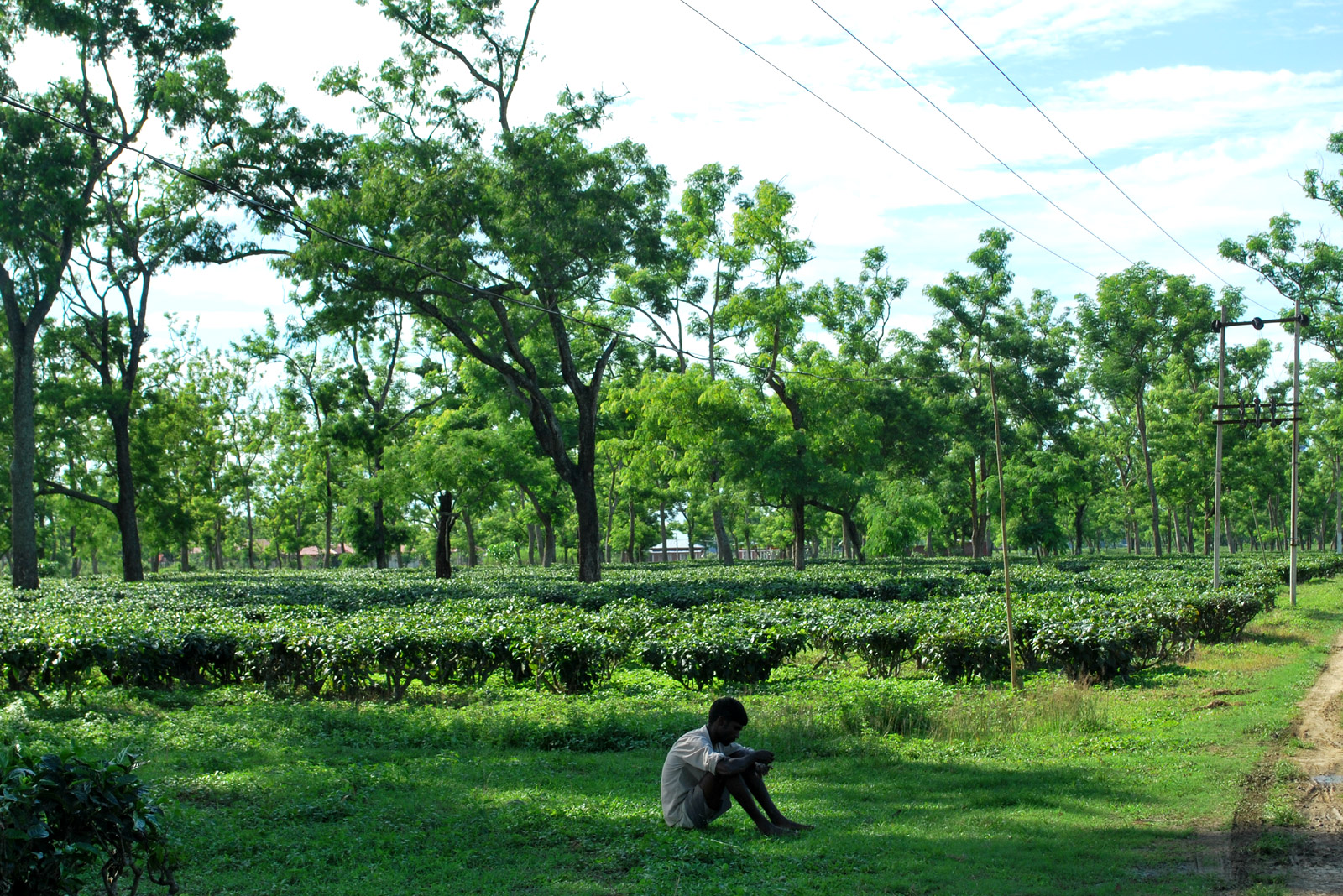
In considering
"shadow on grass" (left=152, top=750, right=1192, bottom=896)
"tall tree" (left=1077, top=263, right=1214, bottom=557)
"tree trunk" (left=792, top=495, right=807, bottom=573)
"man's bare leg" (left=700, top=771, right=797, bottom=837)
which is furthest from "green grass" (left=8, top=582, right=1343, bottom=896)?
"tall tree" (left=1077, top=263, right=1214, bottom=557)

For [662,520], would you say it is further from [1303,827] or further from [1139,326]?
[1303,827]

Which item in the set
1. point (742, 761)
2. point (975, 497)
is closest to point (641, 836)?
point (742, 761)

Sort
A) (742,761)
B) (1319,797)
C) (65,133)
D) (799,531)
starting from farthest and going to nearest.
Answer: (799,531), (65,133), (1319,797), (742,761)

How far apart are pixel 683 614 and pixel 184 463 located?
41.1 m

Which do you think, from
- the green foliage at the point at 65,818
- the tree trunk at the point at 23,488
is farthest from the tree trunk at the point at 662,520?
the green foliage at the point at 65,818

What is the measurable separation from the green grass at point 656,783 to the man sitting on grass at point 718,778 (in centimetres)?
16

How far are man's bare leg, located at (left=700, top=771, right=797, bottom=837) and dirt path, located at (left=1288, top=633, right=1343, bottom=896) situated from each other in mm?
2804

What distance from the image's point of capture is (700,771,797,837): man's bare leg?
620 centimetres

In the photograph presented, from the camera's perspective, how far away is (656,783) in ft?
25.6

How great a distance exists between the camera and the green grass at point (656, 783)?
5.48m

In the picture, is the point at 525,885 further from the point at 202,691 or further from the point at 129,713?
the point at 202,691

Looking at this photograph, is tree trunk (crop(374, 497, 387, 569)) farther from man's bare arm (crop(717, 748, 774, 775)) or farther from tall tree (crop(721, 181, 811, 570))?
man's bare arm (crop(717, 748, 774, 775))

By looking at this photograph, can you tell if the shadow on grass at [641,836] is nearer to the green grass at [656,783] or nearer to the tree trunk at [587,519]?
the green grass at [656,783]

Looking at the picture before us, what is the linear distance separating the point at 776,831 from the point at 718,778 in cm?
49
